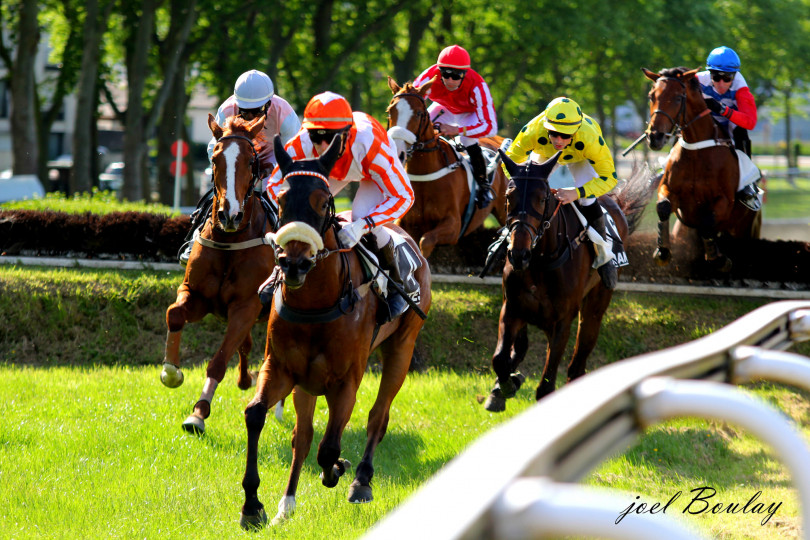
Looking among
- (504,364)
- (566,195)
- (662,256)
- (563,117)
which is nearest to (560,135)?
(563,117)

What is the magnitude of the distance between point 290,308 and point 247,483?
2.94 ft

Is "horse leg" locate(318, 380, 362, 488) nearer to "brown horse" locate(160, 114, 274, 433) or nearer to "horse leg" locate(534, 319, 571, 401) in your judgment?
"brown horse" locate(160, 114, 274, 433)

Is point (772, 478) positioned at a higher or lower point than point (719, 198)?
lower

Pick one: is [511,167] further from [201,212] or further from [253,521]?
[253,521]

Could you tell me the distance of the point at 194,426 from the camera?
670 cm

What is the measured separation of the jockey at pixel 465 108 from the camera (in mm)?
9625

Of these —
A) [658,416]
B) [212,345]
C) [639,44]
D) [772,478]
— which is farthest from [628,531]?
[639,44]

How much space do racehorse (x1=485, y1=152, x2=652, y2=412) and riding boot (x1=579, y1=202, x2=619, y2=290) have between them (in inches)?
Answer: 3.7

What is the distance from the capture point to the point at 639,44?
2433 centimetres

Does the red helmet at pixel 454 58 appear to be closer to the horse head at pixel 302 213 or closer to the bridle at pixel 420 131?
the bridle at pixel 420 131

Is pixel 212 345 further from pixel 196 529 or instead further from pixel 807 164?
pixel 807 164

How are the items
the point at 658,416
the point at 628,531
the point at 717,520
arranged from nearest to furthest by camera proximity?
1. the point at 628,531
2. the point at 658,416
3. the point at 717,520

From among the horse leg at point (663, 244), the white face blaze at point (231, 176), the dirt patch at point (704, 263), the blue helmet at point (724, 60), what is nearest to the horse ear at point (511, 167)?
the white face blaze at point (231, 176)

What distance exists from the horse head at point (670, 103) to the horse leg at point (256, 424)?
17.1 feet
